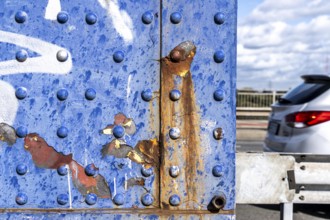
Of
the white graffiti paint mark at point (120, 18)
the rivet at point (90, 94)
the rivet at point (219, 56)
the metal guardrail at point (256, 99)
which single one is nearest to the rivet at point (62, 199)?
the rivet at point (90, 94)

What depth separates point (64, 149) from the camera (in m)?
1.75

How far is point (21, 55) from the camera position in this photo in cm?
173

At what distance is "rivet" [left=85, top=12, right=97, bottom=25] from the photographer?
5.69 feet

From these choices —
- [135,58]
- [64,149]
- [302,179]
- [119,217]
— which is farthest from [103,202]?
[302,179]

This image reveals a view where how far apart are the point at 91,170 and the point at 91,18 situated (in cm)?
51

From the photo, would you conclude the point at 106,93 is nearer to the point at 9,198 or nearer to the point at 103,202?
the point at 103,202

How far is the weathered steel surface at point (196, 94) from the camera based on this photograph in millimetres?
1777

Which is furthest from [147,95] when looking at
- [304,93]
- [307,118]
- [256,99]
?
[256,99]

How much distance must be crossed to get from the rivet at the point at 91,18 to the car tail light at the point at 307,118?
455 centimetres

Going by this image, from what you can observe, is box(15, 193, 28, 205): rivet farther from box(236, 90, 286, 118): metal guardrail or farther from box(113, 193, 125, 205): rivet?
box(236, 90, 286, 118): metal guardrail

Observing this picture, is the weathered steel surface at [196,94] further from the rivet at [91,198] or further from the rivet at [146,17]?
the rivet at [91,198]

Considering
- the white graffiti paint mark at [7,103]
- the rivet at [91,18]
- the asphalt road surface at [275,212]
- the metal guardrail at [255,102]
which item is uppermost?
the rivet at [91,18]

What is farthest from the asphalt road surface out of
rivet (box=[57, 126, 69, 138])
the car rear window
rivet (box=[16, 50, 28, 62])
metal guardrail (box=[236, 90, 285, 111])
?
metal guardrail (box=[236, 90, 285, 111])

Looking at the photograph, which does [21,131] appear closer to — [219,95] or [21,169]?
[21,169]
